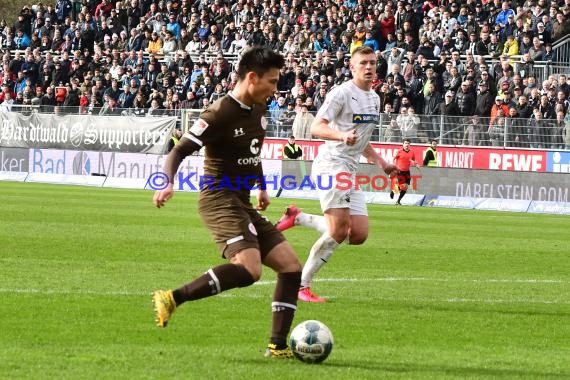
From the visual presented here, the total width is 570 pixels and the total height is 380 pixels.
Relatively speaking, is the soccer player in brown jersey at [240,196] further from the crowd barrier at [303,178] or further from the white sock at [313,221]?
the crowd barrier at [303,178]

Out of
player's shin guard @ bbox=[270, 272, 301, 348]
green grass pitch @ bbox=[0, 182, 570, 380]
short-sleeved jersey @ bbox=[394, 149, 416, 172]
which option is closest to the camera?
green grass pitch @ bbox=[0, 182, 570, 380]

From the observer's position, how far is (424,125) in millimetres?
33594

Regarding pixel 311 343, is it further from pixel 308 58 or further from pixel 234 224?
pixel 308 58

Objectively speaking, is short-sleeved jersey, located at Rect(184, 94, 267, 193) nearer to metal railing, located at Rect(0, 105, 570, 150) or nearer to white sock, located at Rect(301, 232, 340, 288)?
white sock, located at Rect(301, 232, 340, 288)

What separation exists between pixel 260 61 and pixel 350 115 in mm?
3794

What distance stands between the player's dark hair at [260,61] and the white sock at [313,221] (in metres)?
5.15

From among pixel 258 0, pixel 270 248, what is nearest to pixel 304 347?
pixel 270 248

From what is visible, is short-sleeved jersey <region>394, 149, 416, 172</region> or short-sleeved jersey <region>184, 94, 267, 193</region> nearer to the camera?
short-sleeved jersey <region>184, 94, 267, 193</region>

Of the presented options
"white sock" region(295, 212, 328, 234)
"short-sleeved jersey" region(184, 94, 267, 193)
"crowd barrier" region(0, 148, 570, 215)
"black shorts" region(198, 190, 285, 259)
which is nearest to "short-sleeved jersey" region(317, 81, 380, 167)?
"white sock" region(295, 212, 328, 234)

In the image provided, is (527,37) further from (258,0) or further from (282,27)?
(258,0)

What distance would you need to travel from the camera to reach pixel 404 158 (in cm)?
Answer: 3262

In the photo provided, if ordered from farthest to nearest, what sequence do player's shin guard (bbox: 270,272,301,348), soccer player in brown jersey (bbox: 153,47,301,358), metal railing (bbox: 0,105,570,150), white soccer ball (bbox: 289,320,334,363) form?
1. metal railing (bbox: 0,105,570,150)
2. player's shin guard (bbox: 270,272,301,348)
3. soccer player in brown jersey (bbox: 153,47,301,358)
4. white soccer ball (bbox: 289,320,334,363)

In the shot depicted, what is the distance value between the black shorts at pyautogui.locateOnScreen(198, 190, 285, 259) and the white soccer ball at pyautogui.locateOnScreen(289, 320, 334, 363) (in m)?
0.66

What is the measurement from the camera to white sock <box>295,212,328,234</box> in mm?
13171
